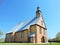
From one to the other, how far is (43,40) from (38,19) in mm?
6859

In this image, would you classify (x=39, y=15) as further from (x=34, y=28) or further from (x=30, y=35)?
(x=30, y=35)

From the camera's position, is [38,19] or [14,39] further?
[14,39]

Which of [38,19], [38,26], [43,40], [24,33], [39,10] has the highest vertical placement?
[39,10]

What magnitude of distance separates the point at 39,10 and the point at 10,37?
15.0 meters

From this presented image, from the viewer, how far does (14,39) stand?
3612 cm

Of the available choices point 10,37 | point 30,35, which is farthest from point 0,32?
point 30,35

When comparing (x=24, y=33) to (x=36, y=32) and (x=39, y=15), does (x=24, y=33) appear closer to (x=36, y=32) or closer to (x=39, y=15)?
(x=36, y=32)

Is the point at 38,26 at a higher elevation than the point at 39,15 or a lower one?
lower

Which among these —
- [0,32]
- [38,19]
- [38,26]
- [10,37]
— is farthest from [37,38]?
[0,32]

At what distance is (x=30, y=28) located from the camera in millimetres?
30422

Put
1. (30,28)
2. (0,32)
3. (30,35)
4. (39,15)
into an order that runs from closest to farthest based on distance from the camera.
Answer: (30,35)
(30,28)
(39,15)
(0,32)

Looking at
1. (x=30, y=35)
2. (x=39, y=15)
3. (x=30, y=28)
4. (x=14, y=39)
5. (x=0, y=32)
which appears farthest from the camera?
(x=0, y=32)

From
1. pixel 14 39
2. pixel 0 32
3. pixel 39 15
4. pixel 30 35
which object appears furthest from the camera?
pixel 0 32

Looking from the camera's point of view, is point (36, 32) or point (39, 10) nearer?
point (36, 32)
